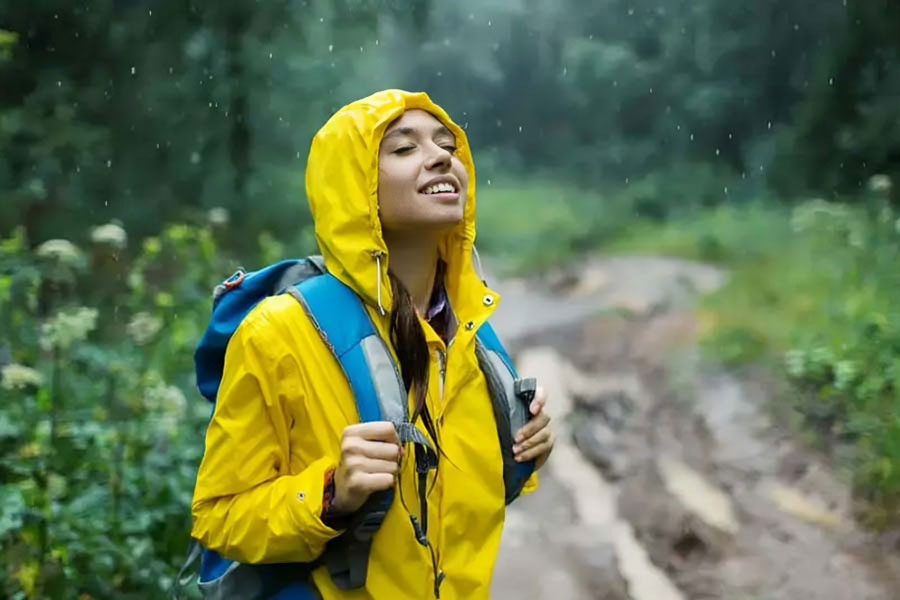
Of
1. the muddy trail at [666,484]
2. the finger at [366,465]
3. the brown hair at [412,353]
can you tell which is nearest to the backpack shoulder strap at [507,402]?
the brown hair at [412,353]

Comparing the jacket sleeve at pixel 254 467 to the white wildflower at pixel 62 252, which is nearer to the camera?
the jacket sleeve at pixel 254 467

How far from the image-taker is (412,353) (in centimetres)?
156

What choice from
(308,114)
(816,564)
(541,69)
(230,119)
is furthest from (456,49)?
(816,564)

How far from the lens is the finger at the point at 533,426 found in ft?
5.34

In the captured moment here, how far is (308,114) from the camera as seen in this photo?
287 inches

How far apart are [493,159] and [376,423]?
6561 millimetres

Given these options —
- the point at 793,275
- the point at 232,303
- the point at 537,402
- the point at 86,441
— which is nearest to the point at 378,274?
the point at 232,303

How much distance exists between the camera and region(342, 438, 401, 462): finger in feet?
4.38

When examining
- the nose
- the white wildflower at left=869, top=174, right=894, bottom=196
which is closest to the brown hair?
the nose

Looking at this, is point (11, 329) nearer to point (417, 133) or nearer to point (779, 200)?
point (417, 133)

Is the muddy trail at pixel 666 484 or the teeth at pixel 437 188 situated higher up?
the teeth at pixel 437 188

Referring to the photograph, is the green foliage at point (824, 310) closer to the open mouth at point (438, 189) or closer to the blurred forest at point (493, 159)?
the blurred forest at point (493, 159)

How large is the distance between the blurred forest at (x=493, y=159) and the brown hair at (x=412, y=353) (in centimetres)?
197

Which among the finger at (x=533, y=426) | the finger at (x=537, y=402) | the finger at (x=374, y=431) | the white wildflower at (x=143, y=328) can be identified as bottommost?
the white wildflower at (x=143, y=328)
